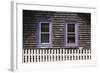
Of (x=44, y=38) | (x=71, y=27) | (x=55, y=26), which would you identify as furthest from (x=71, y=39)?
(x=44, y=38)

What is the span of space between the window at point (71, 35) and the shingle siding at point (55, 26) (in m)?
0.06

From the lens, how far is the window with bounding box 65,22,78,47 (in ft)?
13.5

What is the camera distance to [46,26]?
401 cm

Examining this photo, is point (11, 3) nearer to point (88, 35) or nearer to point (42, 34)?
point (42, 34)

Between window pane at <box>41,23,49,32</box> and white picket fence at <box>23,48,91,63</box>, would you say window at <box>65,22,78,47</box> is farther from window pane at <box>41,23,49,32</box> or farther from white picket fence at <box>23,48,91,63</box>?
window pane at <box>41,23,49,32</box>

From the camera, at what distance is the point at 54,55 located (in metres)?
4.09

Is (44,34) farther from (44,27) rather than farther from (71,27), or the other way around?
(71,27)

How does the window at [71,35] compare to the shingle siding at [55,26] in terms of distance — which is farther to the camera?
the window at [71,35]

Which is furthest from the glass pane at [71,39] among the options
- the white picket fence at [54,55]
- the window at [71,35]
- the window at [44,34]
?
the window at [44,34]

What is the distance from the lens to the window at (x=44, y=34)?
3988mm

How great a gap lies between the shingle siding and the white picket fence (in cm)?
8

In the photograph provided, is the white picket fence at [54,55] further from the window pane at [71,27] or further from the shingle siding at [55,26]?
the window pane at [71,27]

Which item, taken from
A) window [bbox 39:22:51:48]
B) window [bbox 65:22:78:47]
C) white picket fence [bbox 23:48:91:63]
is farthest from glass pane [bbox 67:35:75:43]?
window [bbox 39:22:51:48]

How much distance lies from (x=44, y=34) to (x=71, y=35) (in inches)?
17.0
